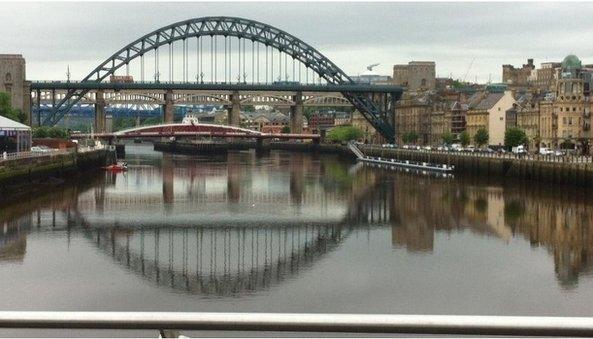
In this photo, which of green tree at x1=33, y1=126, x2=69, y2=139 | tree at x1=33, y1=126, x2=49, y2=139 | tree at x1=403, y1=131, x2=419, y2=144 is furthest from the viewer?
tree at x1=403, y1=131, x2=419, y2=144

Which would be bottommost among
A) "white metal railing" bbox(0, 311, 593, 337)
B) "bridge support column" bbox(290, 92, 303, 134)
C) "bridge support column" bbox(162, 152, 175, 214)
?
"bridge support column" bbox(162, 152, 175, 214)

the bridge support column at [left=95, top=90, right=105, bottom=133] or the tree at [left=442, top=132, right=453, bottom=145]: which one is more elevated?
the bridge support column at [left=95, top=90, right=105, bottom=133]

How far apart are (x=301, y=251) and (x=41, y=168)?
99.5 ft

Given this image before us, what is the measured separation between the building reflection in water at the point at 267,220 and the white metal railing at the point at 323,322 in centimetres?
1715

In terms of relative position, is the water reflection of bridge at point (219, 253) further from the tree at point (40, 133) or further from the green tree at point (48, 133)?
the green tree at point (48, 133)

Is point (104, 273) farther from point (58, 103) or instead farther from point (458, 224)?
point (58, 103)

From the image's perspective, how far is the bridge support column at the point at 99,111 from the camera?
100 metres

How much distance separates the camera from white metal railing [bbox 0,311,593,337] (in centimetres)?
315

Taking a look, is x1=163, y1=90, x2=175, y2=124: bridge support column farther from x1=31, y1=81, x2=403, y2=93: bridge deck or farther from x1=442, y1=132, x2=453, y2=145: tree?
x1=442, y1=132, x2=453, y2=145: tree

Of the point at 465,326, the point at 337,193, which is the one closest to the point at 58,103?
the point at 337,193

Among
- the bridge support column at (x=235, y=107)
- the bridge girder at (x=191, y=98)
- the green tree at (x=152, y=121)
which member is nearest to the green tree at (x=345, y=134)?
the bridge girder at (x=191, y=98)

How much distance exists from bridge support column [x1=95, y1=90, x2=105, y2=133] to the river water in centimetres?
5155

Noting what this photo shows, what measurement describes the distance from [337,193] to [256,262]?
82.6ft

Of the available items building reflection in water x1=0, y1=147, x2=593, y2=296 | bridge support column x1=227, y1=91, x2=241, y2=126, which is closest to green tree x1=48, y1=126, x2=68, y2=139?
bridge support column x1=227, y1=91, x2=241, y2=126
